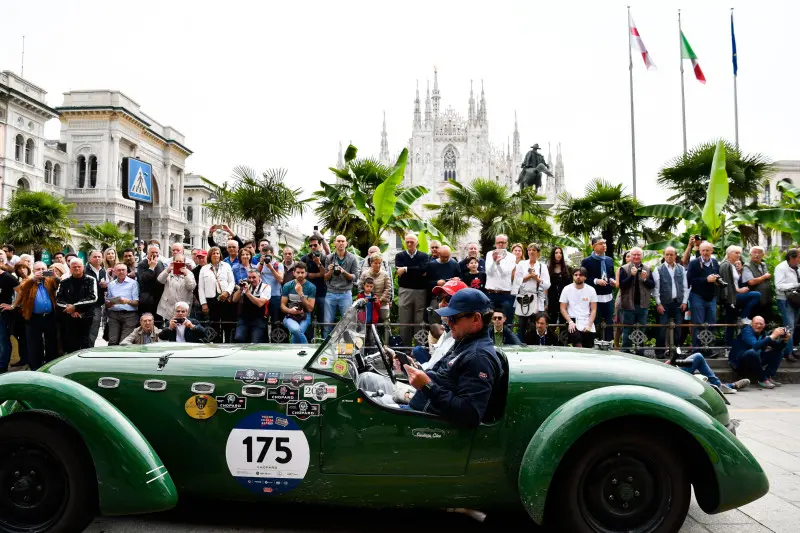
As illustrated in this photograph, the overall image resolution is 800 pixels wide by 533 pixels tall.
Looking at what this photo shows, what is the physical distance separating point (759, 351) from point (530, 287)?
3.61m

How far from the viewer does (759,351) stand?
385 inches

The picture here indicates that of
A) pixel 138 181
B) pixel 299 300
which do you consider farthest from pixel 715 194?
pixel 138 181

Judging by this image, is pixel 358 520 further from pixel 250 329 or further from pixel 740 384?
pixel 740 384

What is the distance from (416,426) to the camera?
3656 mm

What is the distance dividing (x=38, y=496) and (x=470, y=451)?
100 inches

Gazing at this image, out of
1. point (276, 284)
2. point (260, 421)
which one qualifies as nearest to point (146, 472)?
point (260, 421)

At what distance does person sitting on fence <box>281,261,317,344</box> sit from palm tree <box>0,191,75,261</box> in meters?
25.6

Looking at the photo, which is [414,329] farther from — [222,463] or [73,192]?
[73,192]

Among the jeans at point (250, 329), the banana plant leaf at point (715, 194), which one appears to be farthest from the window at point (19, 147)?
the banana plant leaf at point (715, 194)

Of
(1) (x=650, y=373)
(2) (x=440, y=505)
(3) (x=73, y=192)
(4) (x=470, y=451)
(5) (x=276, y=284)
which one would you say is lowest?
(2) (x=440, y=505)

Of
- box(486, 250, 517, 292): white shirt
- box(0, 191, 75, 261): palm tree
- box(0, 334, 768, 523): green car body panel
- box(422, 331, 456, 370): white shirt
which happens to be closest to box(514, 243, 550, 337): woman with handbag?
box(486, 250, 517, 292): white shirt

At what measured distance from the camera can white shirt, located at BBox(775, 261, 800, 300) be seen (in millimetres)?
10454

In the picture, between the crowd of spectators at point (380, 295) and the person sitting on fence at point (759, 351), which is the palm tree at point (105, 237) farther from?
the person sitting on fence at point (759, 351)

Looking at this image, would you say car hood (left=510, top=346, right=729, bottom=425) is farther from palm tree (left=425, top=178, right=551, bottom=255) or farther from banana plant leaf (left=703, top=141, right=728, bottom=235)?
palm tree (left=425, top=178, right=551, bottom=255)
